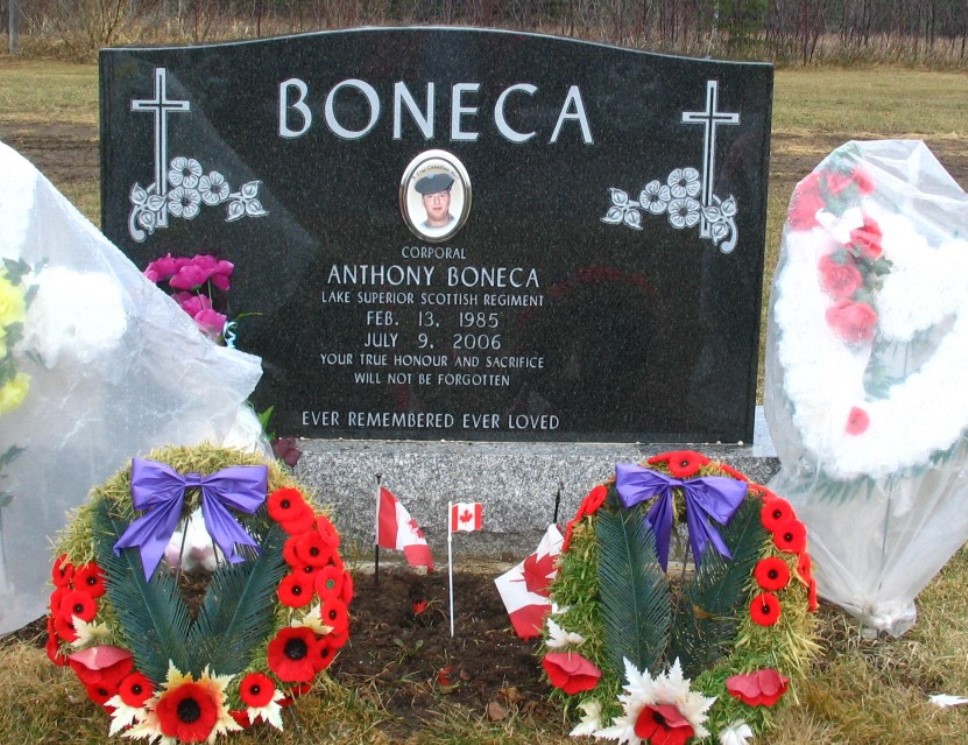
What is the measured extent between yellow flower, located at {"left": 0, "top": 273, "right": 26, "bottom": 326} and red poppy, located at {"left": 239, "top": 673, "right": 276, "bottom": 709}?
108 centimetres

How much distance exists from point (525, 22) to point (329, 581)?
49.9 feet

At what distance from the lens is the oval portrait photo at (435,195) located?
13.3 ft

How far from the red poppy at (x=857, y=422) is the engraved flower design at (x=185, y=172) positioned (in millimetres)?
1981

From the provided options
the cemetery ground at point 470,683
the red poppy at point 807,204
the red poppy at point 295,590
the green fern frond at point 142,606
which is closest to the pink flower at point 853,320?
the red poppy at point 807,204

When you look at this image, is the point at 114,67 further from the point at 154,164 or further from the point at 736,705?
the point at 736,705

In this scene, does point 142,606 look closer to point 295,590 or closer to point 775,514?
point 295,590

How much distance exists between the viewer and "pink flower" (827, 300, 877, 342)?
378 centimetres

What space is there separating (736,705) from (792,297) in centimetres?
131

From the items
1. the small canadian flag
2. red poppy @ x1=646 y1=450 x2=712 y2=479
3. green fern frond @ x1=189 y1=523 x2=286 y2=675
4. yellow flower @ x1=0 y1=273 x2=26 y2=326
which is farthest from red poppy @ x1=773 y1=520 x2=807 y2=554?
yellow flower @ x1=0 y1=273 x2=26 y2=326

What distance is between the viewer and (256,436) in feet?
12.7

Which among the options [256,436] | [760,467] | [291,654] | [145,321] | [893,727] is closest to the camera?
[291,654]

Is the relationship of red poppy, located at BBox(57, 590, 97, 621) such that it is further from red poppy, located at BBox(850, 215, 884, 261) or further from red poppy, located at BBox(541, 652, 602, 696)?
red poppy, located at BBox(850, 215, 884, 261)

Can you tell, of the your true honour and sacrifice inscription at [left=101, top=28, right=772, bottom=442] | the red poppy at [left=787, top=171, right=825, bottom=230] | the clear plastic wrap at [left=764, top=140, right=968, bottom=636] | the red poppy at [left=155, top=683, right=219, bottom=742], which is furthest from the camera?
the your true honour and sacrifice inscription at [left=101, top=28, right=772, bottom=442]

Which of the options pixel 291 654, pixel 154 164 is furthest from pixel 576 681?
pixel 154 164
